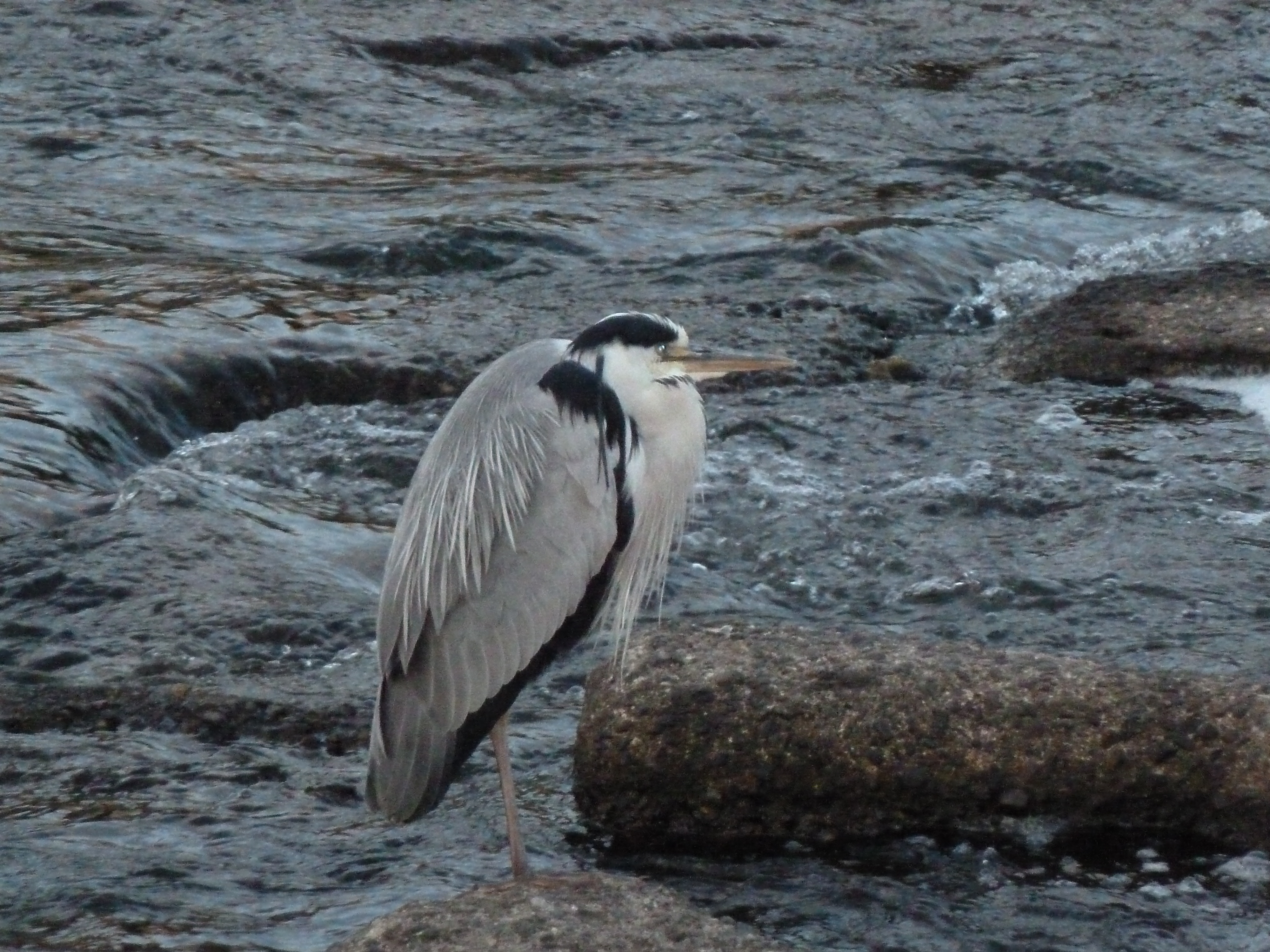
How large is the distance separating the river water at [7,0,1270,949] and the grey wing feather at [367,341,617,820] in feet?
1.05

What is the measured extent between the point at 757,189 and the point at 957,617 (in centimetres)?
417

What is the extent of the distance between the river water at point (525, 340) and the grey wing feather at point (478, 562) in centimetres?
32

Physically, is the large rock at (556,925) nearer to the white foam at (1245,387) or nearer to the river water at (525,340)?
the river water at (525,340)

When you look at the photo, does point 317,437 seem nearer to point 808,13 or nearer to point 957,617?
point 957,617

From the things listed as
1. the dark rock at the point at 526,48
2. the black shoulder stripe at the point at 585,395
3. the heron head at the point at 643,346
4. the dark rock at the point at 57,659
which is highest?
the dark rock at the point at 526,48

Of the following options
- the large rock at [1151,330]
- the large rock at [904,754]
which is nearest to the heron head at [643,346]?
the large rock at [904,754]

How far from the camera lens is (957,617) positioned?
5055mm

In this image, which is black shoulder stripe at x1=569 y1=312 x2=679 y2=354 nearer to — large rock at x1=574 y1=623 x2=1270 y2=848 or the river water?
large rock at x1=574 y1=623 x2=1270 y2=848

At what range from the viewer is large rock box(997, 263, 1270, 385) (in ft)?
22.2

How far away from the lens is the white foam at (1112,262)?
7910 millimetres

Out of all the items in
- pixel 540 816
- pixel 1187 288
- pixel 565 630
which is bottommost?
pixel 540 816

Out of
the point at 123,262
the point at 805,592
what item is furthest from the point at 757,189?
the point at 805,592

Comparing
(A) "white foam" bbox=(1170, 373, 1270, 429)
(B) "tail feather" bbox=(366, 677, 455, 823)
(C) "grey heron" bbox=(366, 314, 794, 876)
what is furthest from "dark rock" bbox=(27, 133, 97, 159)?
(B) "tail feather" bbox=(366, 677, 455, 823)

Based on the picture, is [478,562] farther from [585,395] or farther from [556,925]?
[556,925]
